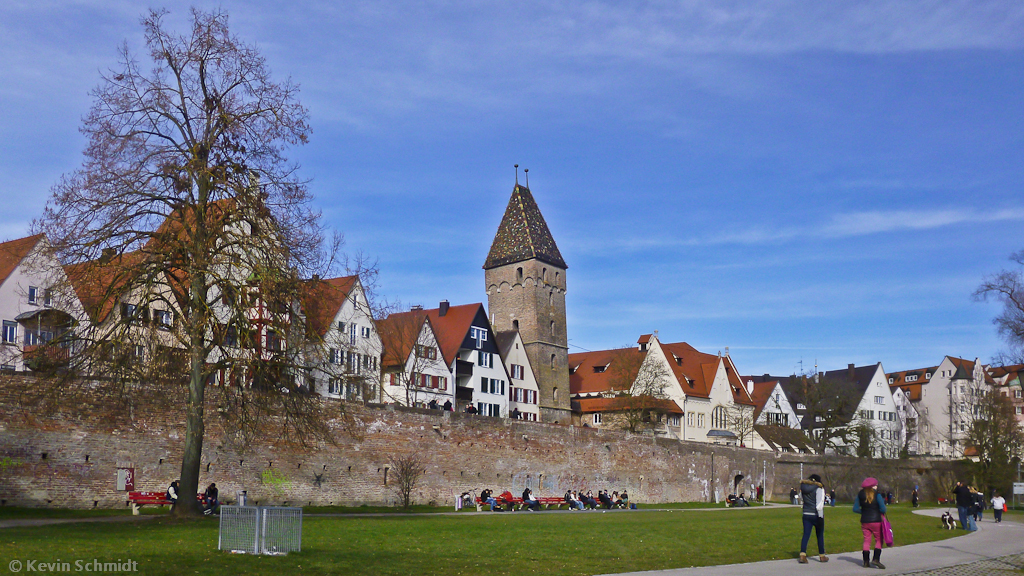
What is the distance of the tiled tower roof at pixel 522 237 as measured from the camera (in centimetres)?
8269

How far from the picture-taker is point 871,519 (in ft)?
56.6

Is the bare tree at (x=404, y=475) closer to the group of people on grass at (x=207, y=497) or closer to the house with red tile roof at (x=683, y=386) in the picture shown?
the group of people on grass at (x=207, y=497)

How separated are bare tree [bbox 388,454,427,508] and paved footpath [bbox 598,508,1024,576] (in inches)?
959

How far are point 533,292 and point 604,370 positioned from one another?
14692 millimetres

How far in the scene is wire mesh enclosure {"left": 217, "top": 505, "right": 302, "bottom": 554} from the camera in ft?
53.3

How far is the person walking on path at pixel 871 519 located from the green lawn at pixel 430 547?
207 cm

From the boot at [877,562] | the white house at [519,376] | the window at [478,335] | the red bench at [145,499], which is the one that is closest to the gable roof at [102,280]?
the red bench at [145,499]

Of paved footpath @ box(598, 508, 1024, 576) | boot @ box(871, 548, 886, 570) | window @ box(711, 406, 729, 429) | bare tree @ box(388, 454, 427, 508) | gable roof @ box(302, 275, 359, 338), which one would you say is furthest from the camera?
window @ box(711, 406, 729, 429)

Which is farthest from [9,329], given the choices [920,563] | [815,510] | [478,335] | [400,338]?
[920,563]

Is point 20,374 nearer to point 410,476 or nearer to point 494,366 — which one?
point 410,476

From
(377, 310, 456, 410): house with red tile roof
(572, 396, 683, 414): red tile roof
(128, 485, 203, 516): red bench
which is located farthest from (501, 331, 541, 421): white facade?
(128, 485, 203, 516): red bench

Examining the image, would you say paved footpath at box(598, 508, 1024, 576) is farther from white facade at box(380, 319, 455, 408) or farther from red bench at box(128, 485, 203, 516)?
white facade at box(380, 319, 455, 408)

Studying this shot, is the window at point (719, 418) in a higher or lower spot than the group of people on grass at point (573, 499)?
higher

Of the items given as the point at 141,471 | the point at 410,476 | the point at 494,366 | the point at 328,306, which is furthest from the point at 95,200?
the point at 494,366
